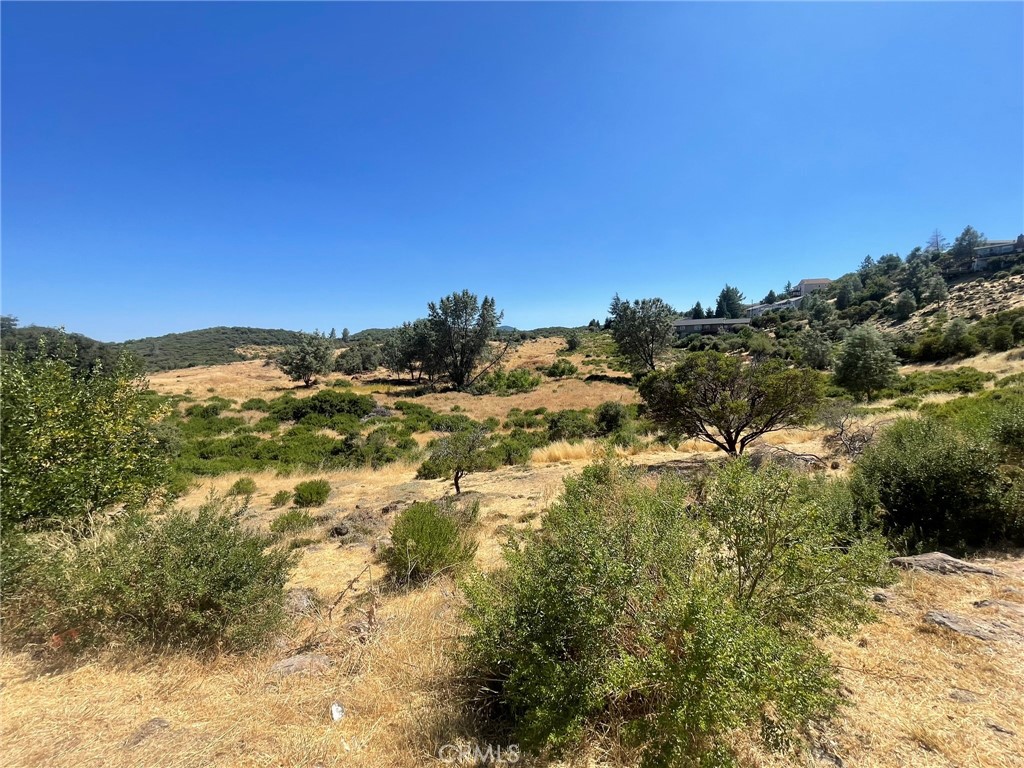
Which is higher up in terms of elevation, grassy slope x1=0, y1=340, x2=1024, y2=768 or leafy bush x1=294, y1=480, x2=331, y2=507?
grassy slope x1=0, y1=340, x2=1024, y2=768

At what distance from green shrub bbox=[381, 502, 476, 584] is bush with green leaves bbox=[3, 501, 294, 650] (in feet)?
5.69

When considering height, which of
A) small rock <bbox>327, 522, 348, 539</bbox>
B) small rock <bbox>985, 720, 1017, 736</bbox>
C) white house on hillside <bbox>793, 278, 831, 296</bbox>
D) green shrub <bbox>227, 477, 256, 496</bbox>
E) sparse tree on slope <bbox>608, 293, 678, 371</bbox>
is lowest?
green shrub <bbox>227, 477, 256, 496</bbox>

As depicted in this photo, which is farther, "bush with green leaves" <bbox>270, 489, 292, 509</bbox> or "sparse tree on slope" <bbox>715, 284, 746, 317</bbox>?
"sparse tree on slope" <bbox>715, 284, 746, 317</bbox>

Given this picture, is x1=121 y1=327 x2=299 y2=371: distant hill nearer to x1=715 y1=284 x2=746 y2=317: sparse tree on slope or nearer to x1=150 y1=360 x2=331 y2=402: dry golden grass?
x1=150 y1=360 x2=331 y2=402: dry golden grass

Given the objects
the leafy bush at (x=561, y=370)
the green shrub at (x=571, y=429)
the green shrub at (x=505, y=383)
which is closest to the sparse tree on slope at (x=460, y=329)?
the green shrub at (x=505, y=383)

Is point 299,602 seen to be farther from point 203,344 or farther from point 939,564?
point 203,344

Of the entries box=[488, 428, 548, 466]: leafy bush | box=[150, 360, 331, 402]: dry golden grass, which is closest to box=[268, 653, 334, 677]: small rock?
box=[488, 428, 548, 466]: leafy bush

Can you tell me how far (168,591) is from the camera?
3.58 metres

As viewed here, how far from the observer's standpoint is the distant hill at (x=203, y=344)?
76.5m

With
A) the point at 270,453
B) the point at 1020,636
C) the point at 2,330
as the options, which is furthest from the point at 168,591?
the point at 2,330

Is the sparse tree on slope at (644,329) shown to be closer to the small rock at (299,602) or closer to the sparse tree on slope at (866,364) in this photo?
the sparse tree on slope at (866,364)

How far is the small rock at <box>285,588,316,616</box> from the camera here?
4484mm

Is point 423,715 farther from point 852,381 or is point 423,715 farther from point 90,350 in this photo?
point 90,350

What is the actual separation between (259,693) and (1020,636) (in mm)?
5965
